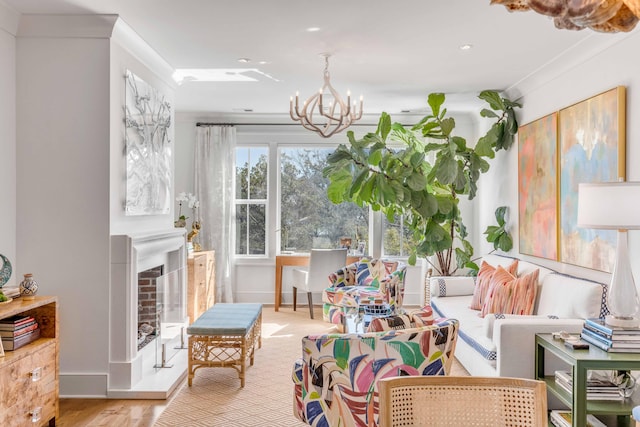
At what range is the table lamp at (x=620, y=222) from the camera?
259cm

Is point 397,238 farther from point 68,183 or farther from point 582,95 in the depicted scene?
point 68,183

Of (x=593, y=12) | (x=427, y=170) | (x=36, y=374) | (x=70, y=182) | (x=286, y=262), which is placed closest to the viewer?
(x=593, y=12)

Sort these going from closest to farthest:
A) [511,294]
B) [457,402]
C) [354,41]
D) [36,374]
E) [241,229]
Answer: [457,402]
[36,374]
[354,41]
[511,294]
[241,229]

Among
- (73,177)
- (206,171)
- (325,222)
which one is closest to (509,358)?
(73,177)

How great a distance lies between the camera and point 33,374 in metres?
2.81

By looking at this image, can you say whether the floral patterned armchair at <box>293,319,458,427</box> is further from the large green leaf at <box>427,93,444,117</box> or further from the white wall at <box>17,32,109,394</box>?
the large green leaf at <box>427,93,444,117</box>

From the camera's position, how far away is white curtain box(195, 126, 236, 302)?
686 cm

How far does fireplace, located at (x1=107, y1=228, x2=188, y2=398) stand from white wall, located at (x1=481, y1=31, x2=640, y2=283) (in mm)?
3303

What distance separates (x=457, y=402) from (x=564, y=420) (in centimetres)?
188

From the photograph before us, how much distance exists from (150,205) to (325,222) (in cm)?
336

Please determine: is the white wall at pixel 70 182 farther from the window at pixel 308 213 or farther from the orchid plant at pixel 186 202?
the window at pixel 308 213

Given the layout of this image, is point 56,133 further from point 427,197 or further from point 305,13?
point 427,197

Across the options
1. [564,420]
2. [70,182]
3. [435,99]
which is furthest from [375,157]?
[564,420]

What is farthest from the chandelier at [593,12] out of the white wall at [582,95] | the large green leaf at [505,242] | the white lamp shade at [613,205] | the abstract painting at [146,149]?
the large green leaf at [505,242]
